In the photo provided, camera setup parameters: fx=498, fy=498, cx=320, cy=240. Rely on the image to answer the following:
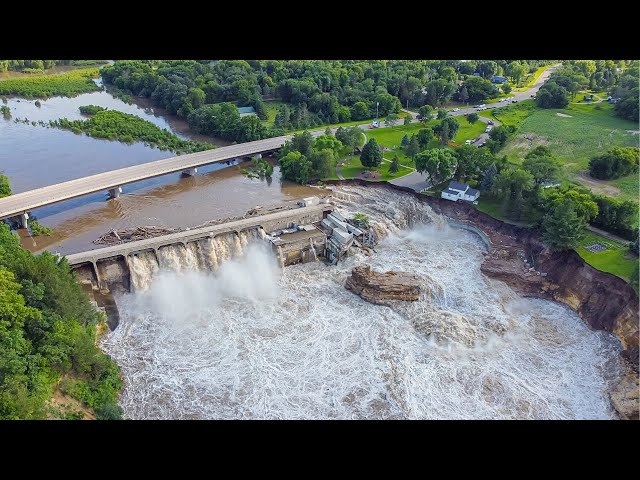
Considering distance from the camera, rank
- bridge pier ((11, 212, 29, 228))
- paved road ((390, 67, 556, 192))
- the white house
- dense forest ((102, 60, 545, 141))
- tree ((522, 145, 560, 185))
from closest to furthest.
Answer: bridge pier ((11, 212, 29, 228))
tree ((522, 145, 560, 185))
the white house
paved road ((390, 67, 556, 192))
dense forest ((102, 60, 545, 141))

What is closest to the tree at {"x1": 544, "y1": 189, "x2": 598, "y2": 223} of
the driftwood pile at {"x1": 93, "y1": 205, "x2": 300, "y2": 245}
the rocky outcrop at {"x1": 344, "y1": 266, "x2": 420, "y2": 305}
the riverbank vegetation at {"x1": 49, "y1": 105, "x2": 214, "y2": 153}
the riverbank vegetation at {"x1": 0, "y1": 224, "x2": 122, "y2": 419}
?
the rocky outcrop at {"x1": 344, "y1": 266, "x2": 420, "y2": 305}

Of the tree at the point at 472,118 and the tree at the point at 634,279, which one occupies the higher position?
the tree at the point at 472,118

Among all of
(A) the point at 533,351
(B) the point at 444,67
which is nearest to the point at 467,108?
(B) the point at 444,67

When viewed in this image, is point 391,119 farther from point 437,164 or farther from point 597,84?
point 597,84

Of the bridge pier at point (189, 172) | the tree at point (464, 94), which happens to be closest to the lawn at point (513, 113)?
the tree at point (464, 94)

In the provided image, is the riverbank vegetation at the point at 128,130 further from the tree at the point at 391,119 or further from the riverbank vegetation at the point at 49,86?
the tree at the point at 391,119

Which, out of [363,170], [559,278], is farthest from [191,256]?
[559,278]

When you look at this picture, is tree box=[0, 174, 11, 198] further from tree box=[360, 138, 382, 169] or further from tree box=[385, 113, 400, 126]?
tree box=[385, 113, 400, 126]
